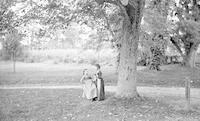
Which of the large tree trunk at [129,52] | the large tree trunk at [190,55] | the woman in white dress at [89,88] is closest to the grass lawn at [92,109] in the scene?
the woman in white dress at [89,88]

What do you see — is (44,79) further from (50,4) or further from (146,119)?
(146,119)

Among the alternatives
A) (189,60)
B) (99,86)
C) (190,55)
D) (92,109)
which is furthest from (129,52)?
(189,60)

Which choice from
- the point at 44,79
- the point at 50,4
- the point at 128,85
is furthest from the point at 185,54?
the point at 50,4

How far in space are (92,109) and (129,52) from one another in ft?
9.63

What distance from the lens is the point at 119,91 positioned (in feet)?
36.9

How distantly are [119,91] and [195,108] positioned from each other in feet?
10.2

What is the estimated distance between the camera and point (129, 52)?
1103cm

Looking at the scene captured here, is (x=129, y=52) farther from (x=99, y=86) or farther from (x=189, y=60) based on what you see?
(x=189, y=60)

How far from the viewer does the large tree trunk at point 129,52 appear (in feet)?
35.8

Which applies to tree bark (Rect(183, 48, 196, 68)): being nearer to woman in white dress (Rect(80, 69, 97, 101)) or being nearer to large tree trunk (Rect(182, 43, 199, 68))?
large tree trunk (Rect(182, 43, 199, 68))

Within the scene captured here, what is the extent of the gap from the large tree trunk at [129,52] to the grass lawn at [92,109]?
1.75ft

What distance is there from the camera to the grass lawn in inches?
344

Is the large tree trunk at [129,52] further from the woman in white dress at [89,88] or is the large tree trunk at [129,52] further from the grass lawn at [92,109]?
the woman in white dress at [89,88]

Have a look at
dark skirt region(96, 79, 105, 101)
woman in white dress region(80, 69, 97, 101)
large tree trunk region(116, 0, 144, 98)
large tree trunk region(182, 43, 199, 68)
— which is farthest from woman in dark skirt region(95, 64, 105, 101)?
large tree trunk region(182, 43, 199, 68)
